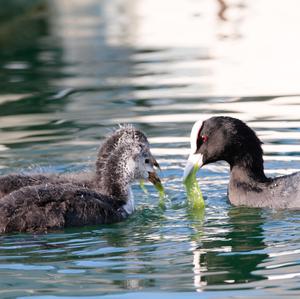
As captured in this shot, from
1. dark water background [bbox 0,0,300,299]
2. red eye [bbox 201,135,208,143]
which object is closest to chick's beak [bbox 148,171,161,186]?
dark water background [bbox 0,0,300,299]

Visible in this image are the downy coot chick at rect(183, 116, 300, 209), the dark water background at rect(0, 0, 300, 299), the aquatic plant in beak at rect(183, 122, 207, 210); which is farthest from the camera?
the downy coot chick at rect(183, 116, 300, 209)

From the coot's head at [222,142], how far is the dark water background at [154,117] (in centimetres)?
44

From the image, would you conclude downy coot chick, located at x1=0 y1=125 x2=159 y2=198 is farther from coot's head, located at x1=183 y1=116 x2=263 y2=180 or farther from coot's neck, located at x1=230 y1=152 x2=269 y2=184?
coot's neck, located at x1=230 y1=152 x2=269 y2=184

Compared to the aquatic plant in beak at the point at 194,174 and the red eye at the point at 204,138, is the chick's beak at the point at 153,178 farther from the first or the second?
the red eye at the point at 204,138

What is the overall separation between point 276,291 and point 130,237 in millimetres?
2093

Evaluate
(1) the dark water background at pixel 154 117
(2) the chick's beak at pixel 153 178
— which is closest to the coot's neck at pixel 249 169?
(1) the dark water background at pixel 154 117

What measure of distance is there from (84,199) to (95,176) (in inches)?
38.2

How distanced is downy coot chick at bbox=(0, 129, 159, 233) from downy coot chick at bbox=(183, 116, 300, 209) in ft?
1.95

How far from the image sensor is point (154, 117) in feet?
48.4

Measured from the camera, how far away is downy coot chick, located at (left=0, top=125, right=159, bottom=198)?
10.4 metres

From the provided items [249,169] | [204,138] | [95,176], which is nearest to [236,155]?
[249,169]

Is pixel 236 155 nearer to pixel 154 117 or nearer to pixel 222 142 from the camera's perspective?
pixel 222 142

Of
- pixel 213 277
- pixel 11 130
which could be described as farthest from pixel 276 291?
pixel 11 130

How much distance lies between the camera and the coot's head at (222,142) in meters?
11.0
